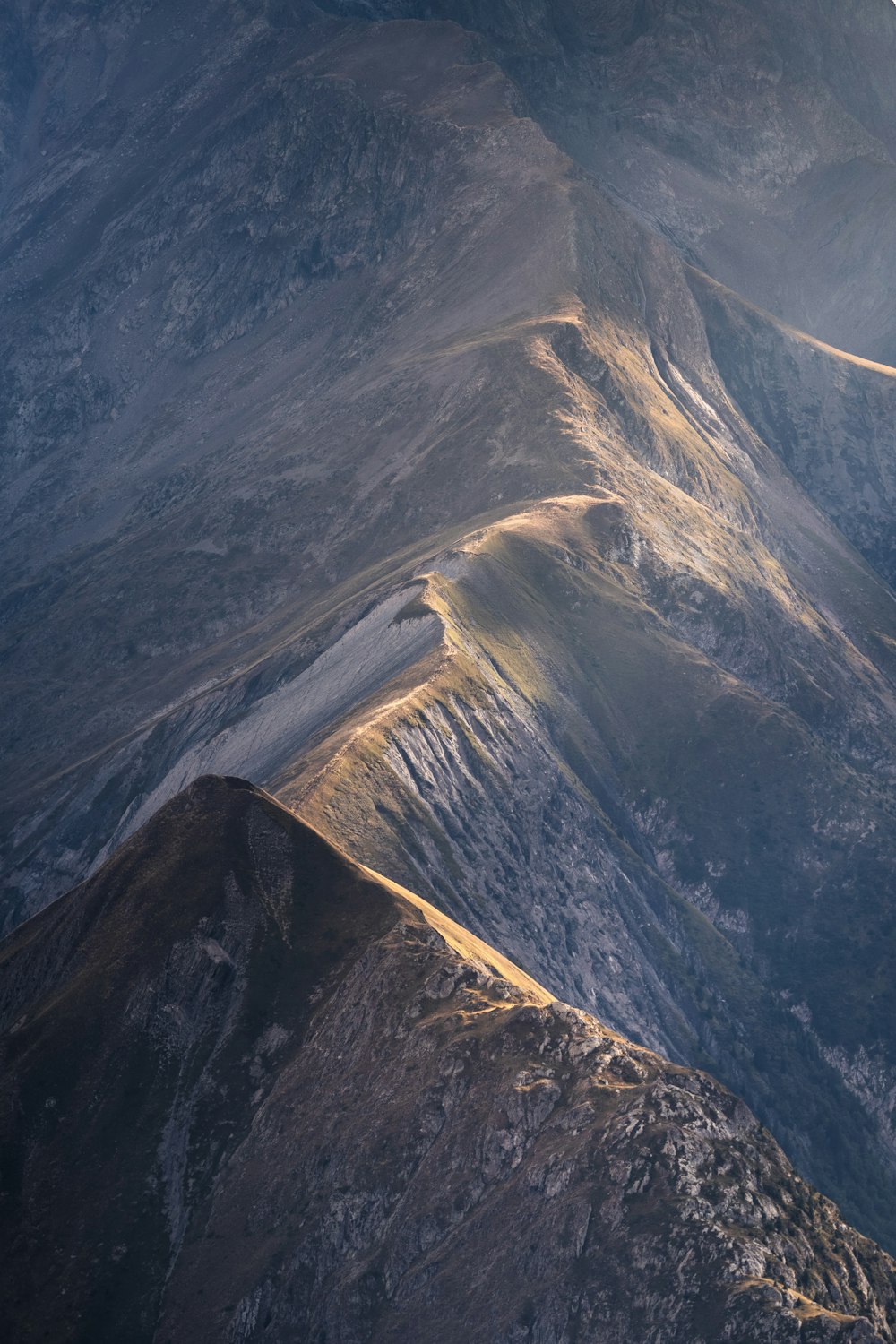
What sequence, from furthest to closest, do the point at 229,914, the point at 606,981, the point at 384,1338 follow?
the point at 606,981
the point at 229,914
the point at 384,1338

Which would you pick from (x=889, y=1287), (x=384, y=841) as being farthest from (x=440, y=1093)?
(x=384, y=841)

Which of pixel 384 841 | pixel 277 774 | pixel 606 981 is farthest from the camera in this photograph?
pixel 606 981

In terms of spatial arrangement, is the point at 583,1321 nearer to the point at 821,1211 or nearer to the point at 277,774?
the point at 821,1211

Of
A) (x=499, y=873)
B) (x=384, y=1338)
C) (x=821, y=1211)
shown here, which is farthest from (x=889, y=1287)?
(x=499, y=873)

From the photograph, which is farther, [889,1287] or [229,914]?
[229,914]

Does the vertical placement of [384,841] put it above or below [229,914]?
below


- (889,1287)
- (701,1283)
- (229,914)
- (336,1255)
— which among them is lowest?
(889,1287)

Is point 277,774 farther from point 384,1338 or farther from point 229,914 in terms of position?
point 384,1338
